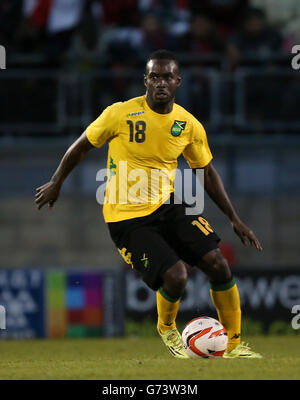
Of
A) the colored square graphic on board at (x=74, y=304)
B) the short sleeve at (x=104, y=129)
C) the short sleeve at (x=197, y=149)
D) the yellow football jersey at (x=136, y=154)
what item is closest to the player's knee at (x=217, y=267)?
the yellow football jersey at (x=136, y=154)

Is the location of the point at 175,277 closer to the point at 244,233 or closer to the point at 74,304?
the point at 244,233

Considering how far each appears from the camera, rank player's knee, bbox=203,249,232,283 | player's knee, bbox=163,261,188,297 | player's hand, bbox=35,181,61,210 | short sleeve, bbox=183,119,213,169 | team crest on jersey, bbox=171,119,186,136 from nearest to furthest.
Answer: player's knee, bbox=163,261,188,297
player's hand, bbox=35,181,61,210
player's knee, bbox=203,249,232,283
team crest on jersey, bbox=171,119,186,136
short sleeve, bbox=183,119,213,169

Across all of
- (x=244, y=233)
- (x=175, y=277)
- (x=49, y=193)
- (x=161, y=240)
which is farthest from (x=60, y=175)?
(x=244, y=233)

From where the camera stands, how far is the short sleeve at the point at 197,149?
24.9 feet

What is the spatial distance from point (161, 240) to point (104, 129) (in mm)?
972

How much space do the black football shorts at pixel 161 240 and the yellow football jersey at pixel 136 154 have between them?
89 millimetres

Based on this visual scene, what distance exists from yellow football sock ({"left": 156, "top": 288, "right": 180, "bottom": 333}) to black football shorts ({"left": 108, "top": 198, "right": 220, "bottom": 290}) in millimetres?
331

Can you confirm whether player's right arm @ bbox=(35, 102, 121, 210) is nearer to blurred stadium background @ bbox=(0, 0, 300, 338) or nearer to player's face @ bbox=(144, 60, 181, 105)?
player's face @ bbox=(144, 60, 181, 105)

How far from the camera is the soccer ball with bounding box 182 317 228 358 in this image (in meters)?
7.31

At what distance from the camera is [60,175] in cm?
727

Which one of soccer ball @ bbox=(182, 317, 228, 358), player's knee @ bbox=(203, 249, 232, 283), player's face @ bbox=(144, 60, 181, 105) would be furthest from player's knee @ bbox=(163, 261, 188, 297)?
player's face @ bbox=(144, 60, 181, 105)
